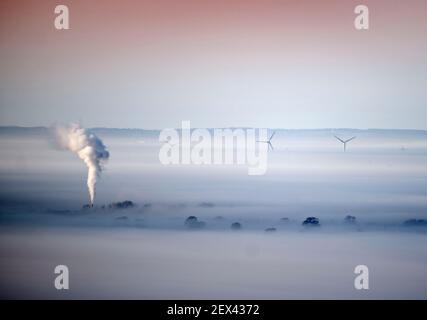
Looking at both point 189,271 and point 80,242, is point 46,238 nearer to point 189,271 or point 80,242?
point 80,242
